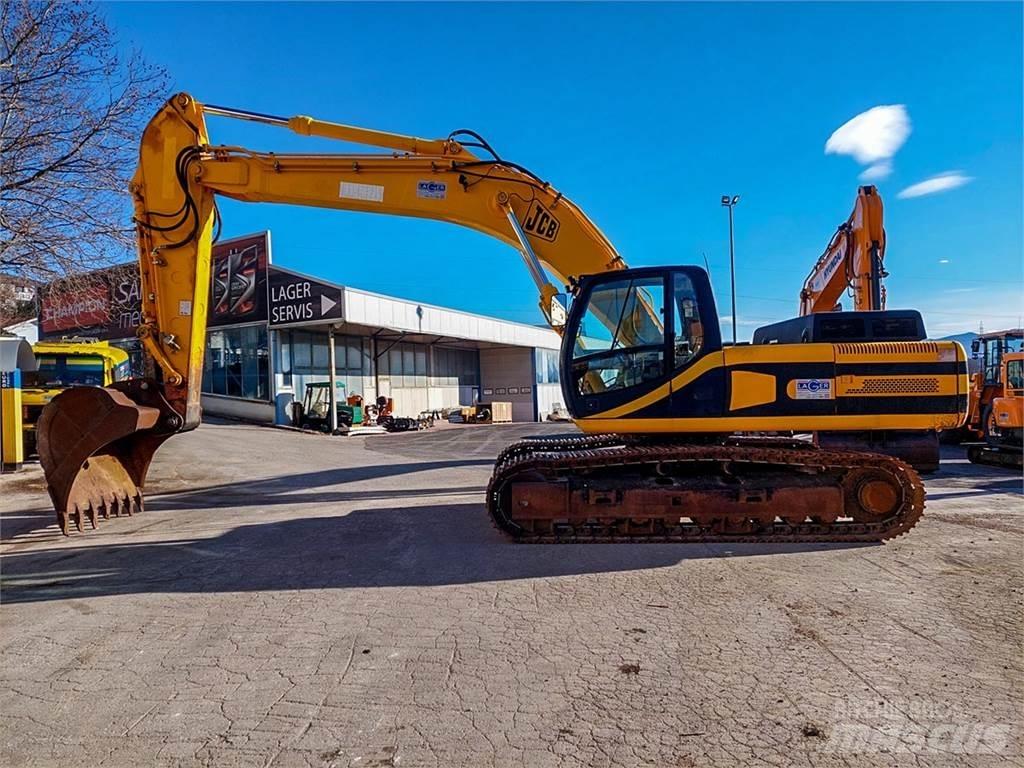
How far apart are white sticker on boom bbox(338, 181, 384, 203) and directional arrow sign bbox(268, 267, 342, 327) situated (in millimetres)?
17650

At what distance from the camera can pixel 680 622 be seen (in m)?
3.99

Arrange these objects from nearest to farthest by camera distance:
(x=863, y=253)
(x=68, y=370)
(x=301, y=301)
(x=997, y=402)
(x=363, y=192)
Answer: (x=363, y=192), (x=863, y=253), (x=997, y=402), (x=68, y=370), (x=301, y=301)

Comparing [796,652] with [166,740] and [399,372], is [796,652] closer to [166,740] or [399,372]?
[166,740]

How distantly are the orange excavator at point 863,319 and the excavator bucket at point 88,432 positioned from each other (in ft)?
25.2

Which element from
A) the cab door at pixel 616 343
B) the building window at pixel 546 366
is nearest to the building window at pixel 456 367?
the building window at pixel 546 366

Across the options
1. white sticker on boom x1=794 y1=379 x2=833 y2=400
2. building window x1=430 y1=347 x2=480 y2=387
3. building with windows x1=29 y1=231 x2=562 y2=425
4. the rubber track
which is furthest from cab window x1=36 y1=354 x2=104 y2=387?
building window x1=430 y1=347 x2=480 y2=387

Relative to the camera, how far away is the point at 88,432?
6.43 m

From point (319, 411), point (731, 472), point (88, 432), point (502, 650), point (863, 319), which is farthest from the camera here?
point (319, 411)

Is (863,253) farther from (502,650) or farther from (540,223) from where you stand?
(502,650)

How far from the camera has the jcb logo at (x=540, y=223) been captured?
740cm

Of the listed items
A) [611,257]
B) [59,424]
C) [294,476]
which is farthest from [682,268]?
[294,476]

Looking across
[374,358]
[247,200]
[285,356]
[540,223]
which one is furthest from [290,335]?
[540,223]

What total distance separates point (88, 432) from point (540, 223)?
5.66 m

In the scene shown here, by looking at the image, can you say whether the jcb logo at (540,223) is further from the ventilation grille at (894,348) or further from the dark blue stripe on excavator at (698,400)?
the ventilation grille at (894,348)
